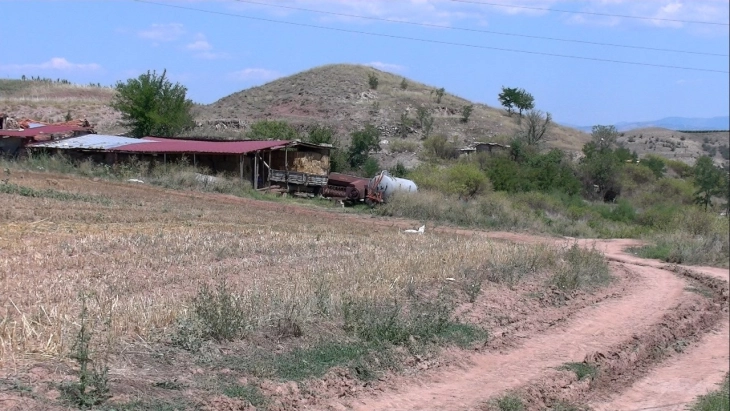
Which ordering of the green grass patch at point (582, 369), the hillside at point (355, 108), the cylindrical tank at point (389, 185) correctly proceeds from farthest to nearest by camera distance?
1. the hillside at point (355, 108)
2. the cylindrical tank at point (389, 185)
3. the green grass patch at point (582, 369)

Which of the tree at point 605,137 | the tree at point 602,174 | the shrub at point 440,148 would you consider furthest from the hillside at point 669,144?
the shrub at point 440,148

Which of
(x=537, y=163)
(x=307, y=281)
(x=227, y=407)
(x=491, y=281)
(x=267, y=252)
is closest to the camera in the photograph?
(x=227, y=407)

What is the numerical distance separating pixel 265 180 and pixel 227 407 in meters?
41.4

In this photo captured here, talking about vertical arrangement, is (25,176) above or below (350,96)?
below

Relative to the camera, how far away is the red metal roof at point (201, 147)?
46969 millimetres

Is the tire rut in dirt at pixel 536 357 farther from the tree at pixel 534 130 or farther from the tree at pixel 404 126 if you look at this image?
the tree at pixel 404 126

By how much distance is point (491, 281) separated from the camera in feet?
57.1

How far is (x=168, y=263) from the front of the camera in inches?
683

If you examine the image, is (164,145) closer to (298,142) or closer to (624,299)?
(298,142)

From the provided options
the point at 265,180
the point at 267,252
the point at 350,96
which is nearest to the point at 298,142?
the point at 265,180

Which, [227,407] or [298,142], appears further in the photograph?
[298,142]

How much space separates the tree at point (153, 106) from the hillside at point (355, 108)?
24.4ft

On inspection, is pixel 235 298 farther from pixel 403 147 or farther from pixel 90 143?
pixel 403 147

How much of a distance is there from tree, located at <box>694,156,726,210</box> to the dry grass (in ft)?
43.7
